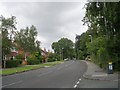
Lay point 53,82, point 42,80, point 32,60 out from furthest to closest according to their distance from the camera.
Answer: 1. point 32,60
2. point 42,80
3. point 53,82

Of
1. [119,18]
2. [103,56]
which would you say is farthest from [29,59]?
[119,18]

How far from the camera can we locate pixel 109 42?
35.2m

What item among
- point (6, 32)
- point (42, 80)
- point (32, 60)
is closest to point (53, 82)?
point (42, 80)

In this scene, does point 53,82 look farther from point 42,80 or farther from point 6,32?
point 6,32

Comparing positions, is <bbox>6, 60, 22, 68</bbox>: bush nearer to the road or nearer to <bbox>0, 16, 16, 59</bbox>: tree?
<bbox>0, 16, 16, 59</bbox>: tree

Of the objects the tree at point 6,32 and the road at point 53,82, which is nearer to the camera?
the road at point 53,82

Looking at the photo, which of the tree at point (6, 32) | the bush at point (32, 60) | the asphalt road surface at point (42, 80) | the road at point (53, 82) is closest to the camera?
the road at point (53, 82)

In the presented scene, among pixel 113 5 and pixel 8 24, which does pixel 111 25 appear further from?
→ pixel 8 24

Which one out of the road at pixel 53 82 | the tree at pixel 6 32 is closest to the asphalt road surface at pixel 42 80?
the road at pixel 53 82

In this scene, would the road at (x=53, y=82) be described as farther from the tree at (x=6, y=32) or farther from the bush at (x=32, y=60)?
the bush at (x=32, y=60)

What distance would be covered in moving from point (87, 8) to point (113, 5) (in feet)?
19.9

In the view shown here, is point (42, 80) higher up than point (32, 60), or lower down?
lower down

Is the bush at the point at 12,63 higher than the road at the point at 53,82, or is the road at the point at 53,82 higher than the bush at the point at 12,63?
the bush at the point at 12,63

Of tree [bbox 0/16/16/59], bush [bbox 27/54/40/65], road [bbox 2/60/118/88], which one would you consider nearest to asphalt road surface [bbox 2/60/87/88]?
road [bbox 2/60/118/88]
